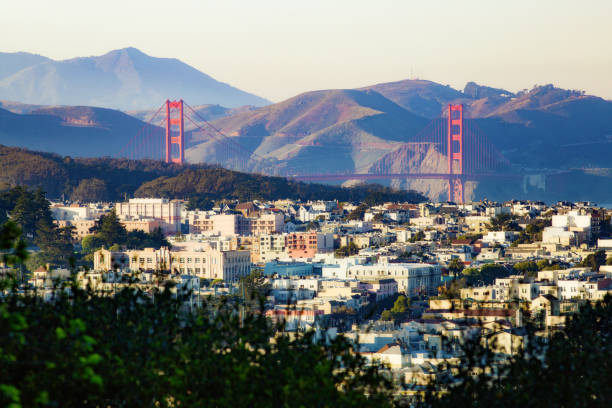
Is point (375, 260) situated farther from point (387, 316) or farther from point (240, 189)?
point (240, 189)

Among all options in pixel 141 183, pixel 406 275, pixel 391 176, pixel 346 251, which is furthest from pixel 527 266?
pixel 391 176

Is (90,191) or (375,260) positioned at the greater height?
(90,191)

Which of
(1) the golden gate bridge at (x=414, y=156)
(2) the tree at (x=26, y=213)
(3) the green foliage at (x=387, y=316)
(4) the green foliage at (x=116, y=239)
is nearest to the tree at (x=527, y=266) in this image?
(3) the green foliage at (x=387, y=316)

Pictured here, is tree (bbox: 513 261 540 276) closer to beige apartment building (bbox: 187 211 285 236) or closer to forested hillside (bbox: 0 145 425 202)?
beige apartment building (bbox: 187 211 285 236)

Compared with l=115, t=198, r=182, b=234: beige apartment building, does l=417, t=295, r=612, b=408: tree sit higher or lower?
lower

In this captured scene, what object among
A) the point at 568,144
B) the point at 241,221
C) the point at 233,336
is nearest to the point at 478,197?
the point at 568,144

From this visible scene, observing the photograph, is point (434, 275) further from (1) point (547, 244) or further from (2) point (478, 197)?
(2) point (478, 197)

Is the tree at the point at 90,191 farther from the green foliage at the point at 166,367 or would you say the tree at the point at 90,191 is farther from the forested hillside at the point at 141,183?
the green foliage at the point at 166,367

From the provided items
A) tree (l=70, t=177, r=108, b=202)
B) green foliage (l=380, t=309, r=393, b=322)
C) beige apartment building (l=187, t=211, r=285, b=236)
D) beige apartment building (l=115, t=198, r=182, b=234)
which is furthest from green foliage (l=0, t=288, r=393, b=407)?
tree (l=70, t=177, r=108, b=202)
